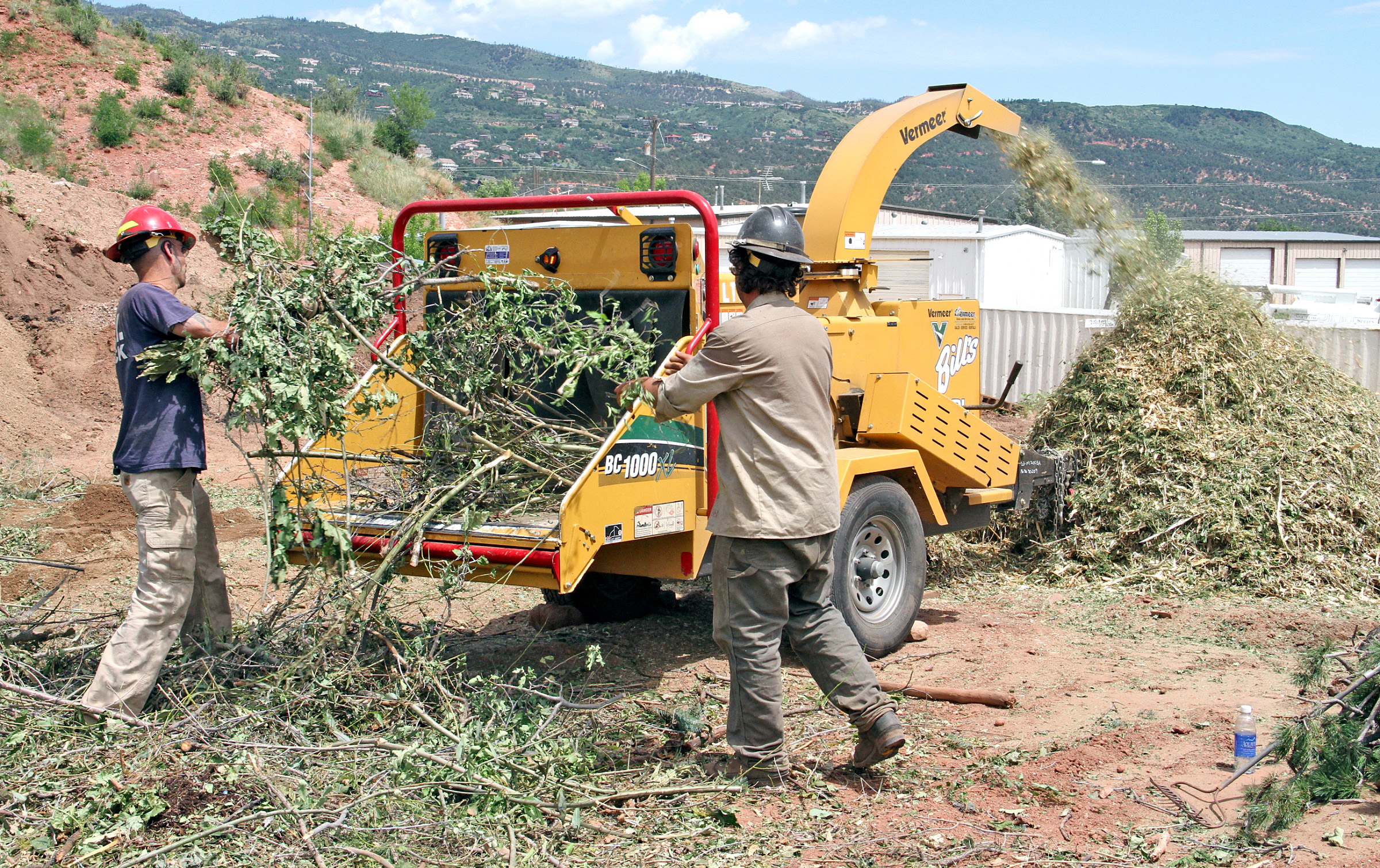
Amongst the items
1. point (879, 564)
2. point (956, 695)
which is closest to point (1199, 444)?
point (879, 564)

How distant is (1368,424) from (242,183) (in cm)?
2630

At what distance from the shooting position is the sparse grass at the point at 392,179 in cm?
2977

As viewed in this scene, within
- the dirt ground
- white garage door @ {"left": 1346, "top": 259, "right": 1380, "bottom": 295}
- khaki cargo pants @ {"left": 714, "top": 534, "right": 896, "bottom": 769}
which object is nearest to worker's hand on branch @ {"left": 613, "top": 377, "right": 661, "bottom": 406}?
khaki cargo pants @ {"left": 714, "top": 534, "right": 896, "bottom": 769}

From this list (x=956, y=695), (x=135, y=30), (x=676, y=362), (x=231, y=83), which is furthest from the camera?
(x=135, y=30)

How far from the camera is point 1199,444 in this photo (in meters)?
7.62

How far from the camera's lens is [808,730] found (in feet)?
15.4

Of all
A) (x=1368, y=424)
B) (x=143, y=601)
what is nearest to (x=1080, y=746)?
(x=143, y=601)

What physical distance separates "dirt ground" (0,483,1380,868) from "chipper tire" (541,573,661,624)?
0.13m

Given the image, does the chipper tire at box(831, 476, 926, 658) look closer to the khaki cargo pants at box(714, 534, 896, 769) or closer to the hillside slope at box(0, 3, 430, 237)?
the khaki cargo pants at box(714, 534, 896, 769)

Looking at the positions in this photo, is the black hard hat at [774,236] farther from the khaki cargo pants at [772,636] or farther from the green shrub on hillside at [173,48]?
the green shrub on hillside at [173,48]

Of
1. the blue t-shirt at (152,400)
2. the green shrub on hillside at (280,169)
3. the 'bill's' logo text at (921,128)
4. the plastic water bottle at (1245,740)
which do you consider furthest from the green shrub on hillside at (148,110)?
the plastic water bottle at (1245,740)

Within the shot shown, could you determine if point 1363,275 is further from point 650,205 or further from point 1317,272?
point 650,205

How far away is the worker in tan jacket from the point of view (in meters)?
4.12

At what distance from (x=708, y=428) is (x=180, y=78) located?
31454 mm
